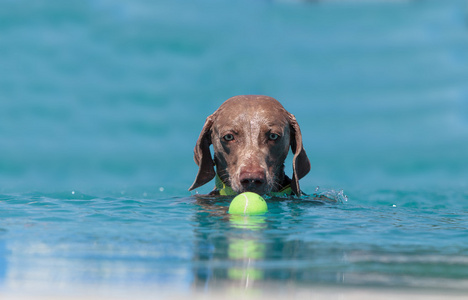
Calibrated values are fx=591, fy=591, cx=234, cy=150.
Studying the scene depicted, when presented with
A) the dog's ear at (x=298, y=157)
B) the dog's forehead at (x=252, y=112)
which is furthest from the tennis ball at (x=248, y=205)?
the dog's ear at (x=298, y=157)

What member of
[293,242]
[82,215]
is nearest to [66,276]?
[293,242]

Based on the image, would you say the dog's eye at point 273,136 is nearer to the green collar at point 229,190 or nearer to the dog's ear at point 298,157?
the dog's ear at point 298,157

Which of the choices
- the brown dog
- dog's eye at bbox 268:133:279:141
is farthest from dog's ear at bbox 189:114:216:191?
dog's eye at bbox 268:133:279:141

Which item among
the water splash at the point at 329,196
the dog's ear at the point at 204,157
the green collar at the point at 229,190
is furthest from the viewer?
the water splash at the point at 329,196

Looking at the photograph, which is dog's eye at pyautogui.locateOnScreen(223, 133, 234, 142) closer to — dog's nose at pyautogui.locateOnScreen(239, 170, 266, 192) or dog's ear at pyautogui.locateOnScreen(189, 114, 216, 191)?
dog's ear at pyautogui.locateOnScreen(189, 114, 216, 191)

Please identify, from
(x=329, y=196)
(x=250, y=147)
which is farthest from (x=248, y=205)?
(x=329, y=196)

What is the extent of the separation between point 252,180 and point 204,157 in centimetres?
124

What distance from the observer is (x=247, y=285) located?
308cm

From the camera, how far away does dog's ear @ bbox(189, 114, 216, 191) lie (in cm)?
706

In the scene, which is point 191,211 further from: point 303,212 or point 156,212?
point 303,212

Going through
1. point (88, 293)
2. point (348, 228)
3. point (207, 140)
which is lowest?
point (88, 293)

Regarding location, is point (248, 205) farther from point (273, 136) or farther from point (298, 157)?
point (298, 157)

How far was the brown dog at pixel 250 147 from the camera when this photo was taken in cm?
627

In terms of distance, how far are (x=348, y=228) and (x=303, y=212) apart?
87 centimetres
